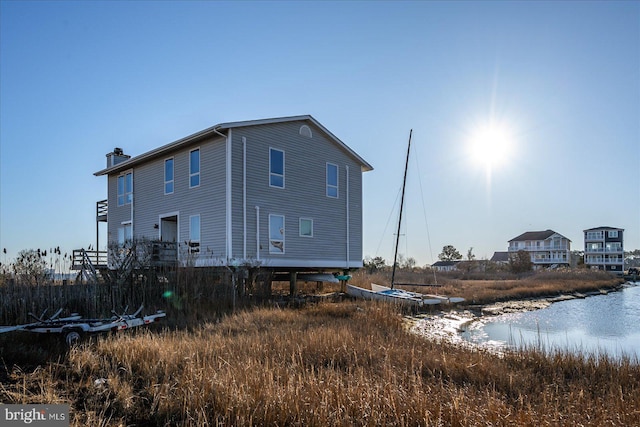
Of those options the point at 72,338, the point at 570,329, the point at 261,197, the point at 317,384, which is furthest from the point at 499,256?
the point at 317,384

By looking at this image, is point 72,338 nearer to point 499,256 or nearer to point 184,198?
point 184,198

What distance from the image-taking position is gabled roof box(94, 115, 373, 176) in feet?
52.5

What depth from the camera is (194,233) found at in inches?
691

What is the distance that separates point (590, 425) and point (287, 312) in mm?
8769

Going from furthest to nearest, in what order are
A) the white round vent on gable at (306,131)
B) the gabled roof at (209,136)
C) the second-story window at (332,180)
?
the second-story window at (332,180) < the white round vent on gable at (306,131) < the gabled roof at (209,136)

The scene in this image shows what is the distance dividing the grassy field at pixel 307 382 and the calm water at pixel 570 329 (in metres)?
3.52

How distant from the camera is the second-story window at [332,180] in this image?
65.0 ft

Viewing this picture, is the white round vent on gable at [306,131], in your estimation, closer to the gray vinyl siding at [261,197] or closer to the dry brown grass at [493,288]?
the gray vinyl siding at [261,197]

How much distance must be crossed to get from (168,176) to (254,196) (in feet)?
16.8

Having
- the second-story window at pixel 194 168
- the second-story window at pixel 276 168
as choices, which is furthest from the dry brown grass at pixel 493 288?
the second-story window at pixel 194 168

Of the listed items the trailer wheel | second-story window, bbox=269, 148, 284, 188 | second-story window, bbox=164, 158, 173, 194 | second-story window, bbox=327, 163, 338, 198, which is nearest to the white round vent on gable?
second-story window, bbox=269, 148, 284, 188

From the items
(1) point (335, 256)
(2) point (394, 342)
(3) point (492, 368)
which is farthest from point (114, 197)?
(3) point (492, 368)

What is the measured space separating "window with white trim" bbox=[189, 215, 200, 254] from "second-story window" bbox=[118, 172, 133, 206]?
5.87 meters

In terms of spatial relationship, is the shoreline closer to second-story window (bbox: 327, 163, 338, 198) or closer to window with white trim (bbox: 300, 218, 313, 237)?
window with white trim (bbox: 300, 218, 313, 237)
